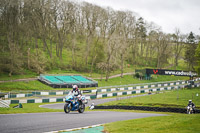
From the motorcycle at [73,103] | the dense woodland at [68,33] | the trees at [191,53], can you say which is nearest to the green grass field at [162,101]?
the motorcycle at [73,103]

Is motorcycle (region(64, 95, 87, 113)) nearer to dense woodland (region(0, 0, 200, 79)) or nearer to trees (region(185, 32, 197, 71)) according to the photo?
dense woodland (region(0, 0, 200, 79))

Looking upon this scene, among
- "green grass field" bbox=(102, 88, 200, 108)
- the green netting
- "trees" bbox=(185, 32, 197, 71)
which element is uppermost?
"trees" bbox=(185, 32, 197, 71)

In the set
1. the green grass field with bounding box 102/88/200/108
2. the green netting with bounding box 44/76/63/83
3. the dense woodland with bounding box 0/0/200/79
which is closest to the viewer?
the green grass field with bounding box 102/88/200/108

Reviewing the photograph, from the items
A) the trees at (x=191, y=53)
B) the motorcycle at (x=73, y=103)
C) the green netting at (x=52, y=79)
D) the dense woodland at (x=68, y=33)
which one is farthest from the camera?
the trees at (x=191, y=53)

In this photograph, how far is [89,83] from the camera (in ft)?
179

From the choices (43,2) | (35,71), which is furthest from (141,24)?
(35,71)

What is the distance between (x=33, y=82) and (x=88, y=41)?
2682 cm

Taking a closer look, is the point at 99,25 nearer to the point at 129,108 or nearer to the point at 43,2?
the point at 43,2

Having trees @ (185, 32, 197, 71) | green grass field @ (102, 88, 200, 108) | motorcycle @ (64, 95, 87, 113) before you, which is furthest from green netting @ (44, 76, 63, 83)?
trees @ (185, 32, 197, 71)

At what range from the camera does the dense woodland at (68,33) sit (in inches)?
2152

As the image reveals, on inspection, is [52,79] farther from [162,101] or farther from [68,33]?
[162,101]

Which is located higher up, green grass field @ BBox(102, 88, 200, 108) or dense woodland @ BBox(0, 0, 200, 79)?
dense woodland @ BBox(0, 0, 200, 79)

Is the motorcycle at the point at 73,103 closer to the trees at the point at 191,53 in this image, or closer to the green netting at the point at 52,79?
the green netting at the point at 52,79

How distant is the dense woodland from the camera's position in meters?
54.7
